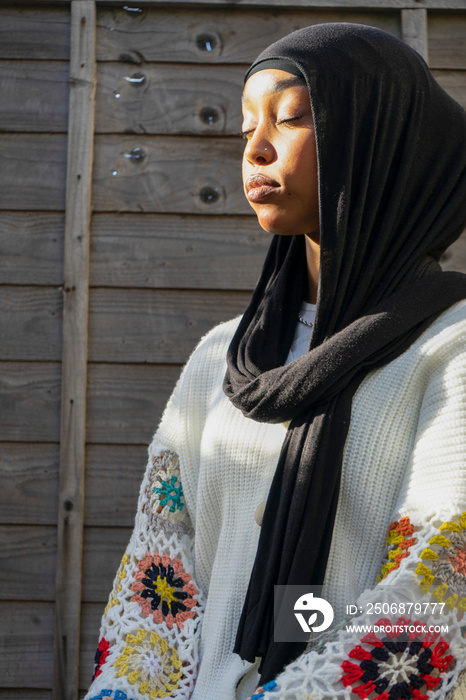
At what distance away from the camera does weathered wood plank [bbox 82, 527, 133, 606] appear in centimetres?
215

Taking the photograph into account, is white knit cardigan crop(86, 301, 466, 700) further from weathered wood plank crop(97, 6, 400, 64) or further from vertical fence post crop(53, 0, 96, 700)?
weathered wood plank crop(97, 6, 400, 64)

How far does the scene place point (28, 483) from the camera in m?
2.18

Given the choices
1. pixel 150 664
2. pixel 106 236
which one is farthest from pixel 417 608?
pixel 106 236

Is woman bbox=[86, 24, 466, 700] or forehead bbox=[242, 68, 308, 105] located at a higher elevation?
forehead bbox=[242, 68, 308, 105]

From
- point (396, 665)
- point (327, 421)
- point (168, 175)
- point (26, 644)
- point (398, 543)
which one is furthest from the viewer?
point (168, 175)

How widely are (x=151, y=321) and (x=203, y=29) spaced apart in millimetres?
911

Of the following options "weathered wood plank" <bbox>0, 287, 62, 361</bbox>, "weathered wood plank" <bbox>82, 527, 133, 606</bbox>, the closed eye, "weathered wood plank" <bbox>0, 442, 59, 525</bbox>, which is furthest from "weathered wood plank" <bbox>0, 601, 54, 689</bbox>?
the closed eye

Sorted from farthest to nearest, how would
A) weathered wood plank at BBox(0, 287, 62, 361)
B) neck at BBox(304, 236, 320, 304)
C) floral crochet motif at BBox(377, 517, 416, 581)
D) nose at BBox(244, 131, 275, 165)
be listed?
weathered wood plank at BBox(0, 287, 62, 361) → neck at BBox(304, 236, 320, 304) → nose at BBox(244, 131, 275, 165) → floral crochet motif at BBox(377, 517, 416, 581)

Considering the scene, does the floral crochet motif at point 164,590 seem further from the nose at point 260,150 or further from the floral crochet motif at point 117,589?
the nose at point 260,150

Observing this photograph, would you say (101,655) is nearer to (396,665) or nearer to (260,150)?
(396,665)

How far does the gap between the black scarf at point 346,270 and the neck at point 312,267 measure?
0.45 feet

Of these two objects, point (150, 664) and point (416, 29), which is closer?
point (150, 664)

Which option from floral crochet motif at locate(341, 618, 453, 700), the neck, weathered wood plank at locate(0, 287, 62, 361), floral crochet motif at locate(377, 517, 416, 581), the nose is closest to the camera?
floral crochet motif at locate(341, 618, 453, 700)

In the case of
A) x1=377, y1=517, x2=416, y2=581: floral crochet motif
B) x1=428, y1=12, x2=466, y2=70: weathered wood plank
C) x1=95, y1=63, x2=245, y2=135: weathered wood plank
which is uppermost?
x1=428, y1=12, x2=466, y2=70: weathered wood plank
